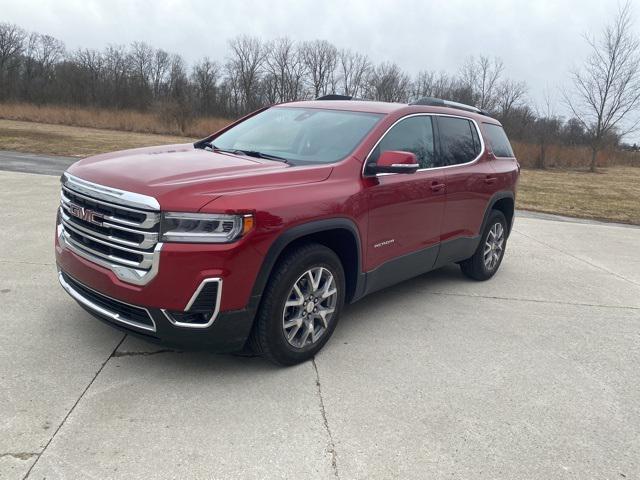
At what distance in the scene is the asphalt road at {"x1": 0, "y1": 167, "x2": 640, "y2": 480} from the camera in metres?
2.59

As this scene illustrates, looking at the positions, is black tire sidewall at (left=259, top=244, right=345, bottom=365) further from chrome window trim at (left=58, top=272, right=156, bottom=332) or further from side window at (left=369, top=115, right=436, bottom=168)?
side window at (left=369, top=115, right=436, bottom=168)

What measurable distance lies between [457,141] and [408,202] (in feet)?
4.25

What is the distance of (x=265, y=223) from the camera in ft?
10.0

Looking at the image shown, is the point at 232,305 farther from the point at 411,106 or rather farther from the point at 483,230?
the point at 483,230

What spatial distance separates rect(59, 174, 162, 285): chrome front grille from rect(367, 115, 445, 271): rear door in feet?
5.42

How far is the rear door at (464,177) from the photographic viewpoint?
486 cm

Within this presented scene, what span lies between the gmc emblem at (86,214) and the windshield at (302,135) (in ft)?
4.51

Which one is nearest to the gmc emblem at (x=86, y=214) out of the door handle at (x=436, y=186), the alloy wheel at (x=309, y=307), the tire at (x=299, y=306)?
the tire at (x=299, y=306)

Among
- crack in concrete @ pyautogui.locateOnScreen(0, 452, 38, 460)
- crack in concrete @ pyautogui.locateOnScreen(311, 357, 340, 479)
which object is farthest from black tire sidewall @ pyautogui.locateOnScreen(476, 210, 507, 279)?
crack in concrete @ pyautogui.locateOnScreen(0, 452, 38, 460)

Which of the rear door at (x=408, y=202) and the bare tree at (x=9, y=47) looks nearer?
the rear door at (x=408, y=202)

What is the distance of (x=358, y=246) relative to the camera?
149 inches

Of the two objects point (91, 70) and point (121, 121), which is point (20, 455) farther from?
point (91, 70)

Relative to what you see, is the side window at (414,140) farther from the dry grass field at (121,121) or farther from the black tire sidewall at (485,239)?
the dry grass field at (121,121)

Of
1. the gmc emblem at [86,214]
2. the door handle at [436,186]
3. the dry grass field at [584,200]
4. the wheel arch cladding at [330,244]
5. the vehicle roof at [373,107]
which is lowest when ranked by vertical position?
the dry grass field at [584,200]
